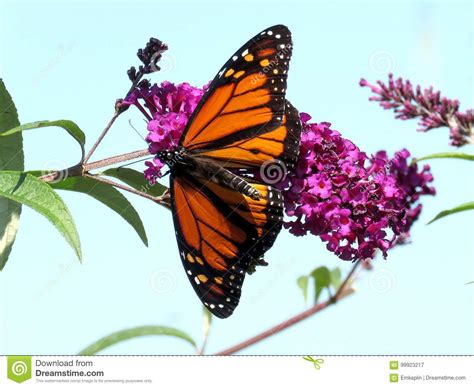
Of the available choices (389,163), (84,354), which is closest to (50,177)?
(84,354)

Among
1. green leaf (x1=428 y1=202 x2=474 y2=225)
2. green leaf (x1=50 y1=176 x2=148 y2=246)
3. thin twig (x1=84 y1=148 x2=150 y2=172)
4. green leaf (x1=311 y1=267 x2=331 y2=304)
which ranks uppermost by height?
thin twig (x1=84 y1=148 x2=150 y2=172)

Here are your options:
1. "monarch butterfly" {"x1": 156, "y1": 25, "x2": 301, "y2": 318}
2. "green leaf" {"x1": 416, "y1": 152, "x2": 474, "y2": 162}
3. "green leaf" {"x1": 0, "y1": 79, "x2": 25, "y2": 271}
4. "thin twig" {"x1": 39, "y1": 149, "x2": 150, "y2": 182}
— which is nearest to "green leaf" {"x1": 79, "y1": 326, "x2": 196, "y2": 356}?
"monarch butterfly" {"x1": 156, "y1": 25, "x2": 301, "y2": 318}

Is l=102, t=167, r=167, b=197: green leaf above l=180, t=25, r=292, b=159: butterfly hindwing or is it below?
below

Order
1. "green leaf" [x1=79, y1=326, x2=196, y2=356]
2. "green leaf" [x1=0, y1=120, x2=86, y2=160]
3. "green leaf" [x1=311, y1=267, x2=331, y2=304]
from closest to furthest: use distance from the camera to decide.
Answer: "green leaf" [x1=0, y1=120, x2=86, y2=160], "green leaf" [x1=79, y1=326, x2=196, y2=356], "green leaf" [x1=311, y1=267, x2=331, y2=304]

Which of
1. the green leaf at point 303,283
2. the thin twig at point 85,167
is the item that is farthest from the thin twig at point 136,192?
the green leaf at point 303,283

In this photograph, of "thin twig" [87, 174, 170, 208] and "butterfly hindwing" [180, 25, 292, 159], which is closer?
"thin twig" [87, 174, 170, 208]

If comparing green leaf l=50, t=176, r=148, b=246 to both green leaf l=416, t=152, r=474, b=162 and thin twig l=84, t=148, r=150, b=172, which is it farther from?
green leaf l=416, t=152, r=474, b=162
